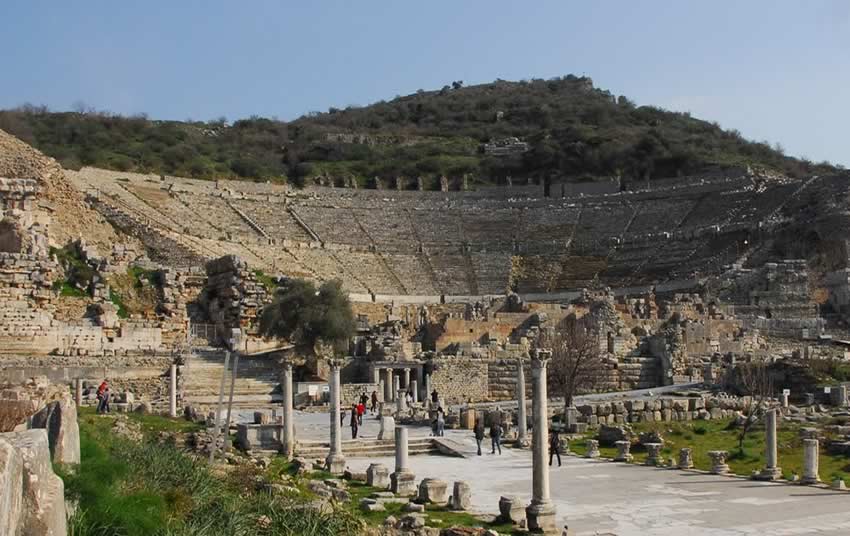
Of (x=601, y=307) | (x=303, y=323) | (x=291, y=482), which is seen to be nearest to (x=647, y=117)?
(x=601, y=307)

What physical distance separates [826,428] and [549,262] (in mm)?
41009

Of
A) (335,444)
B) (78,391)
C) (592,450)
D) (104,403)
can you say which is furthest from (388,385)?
(335,444)

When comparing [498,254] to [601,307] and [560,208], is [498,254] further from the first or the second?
[601,307]

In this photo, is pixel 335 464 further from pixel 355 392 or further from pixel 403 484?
pixel 355 392

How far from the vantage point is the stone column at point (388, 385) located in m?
35.0

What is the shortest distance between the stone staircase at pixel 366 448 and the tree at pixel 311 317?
12223 millimetres

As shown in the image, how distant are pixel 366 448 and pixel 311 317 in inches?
517

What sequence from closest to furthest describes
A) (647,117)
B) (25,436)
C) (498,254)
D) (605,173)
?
(25,436)
(498,254)
(605,173)
(647,117)

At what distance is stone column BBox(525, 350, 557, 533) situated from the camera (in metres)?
14.0

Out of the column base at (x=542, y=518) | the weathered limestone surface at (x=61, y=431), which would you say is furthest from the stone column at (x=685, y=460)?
the weathered limestone surface at (x=61, y=431)

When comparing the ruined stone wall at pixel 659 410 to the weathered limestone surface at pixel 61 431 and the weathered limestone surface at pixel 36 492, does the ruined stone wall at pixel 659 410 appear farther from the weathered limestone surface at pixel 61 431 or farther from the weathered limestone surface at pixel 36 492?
the weathered limestone surface at pixel 36 492

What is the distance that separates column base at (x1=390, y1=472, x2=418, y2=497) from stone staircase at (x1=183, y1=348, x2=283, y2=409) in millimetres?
14190

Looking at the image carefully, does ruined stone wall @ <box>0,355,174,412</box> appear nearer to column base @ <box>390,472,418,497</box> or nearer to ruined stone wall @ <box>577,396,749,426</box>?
ruined stone wall @ <box>577,396,749,426</box>

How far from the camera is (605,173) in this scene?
89.1 meters
